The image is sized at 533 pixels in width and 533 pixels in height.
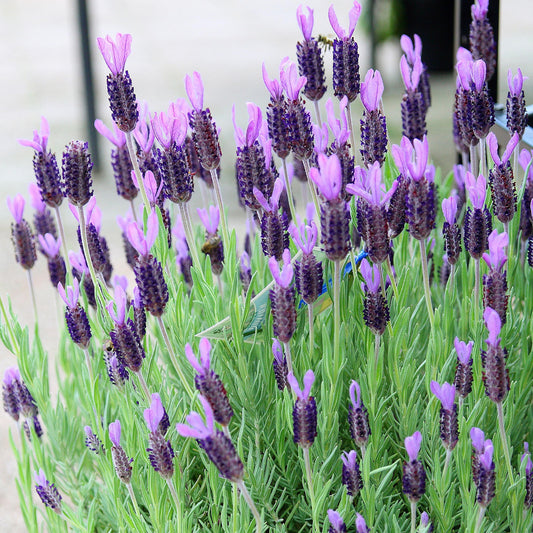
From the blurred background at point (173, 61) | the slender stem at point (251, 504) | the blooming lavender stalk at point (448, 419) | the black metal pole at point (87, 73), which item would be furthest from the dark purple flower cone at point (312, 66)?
the black metal pole at point (87, 73)

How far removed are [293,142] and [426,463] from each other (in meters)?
0.52

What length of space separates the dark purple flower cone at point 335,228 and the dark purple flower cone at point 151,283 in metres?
0.19

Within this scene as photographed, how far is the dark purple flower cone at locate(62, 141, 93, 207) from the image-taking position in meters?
1.04

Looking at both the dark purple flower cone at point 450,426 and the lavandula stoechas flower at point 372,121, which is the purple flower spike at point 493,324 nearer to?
the dark purple flower cone at point 450,426

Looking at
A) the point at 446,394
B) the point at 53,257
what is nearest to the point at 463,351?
the point at 446,394

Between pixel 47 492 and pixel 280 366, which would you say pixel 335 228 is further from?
pixel 47 492

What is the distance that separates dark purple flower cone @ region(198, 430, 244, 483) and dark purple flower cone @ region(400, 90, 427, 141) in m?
0.69

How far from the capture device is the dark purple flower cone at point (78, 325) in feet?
3.60

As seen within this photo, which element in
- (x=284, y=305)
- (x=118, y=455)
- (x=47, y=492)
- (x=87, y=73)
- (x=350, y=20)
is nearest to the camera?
(x=284, y=305)

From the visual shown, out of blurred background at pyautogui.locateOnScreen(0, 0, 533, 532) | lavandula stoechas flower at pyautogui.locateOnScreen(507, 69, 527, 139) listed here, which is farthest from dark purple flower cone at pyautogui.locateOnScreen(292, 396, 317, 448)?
blurred background at pyautogui.locateOnScreen(0, 0, 533, 532)

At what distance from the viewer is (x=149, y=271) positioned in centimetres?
92

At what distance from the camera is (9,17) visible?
697 centimetres

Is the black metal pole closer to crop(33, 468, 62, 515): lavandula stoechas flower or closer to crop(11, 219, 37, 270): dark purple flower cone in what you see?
crop(11, 219, 37, 270): dark purple flower cone

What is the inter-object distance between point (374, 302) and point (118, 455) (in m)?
0.36
